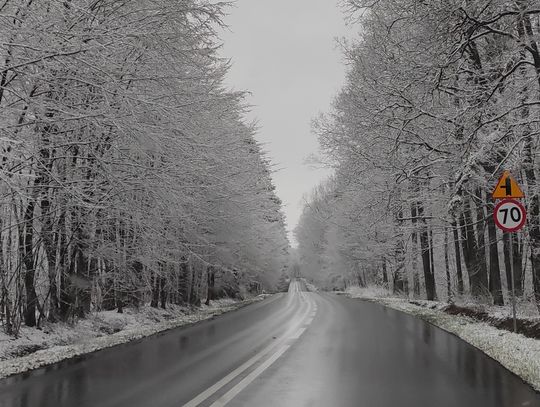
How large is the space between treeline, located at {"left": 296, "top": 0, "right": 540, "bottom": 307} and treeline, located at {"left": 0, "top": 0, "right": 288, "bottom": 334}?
423 centimetres

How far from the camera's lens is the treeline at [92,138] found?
292 inches

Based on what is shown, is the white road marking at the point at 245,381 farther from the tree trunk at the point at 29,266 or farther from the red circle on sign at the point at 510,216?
the tree trunk at the point at 29,266

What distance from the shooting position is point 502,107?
11.2 meters

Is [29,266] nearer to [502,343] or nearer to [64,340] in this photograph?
[64,340]

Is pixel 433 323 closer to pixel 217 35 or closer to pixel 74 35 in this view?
pixel 217 35

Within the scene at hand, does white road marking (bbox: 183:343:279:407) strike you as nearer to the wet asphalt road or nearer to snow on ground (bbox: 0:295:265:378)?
the wet asphalt road

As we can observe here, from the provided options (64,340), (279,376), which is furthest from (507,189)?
(64,340)

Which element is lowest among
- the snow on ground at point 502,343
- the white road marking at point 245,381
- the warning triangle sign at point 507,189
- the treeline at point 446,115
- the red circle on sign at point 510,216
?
the snow on ground at point 502,343

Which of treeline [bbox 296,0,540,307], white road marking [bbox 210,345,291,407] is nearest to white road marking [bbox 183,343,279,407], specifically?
white road marking [bbox 210,345,291,407]

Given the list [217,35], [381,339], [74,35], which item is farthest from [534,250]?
[74,35]

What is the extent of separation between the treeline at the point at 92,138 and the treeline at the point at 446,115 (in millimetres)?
4233

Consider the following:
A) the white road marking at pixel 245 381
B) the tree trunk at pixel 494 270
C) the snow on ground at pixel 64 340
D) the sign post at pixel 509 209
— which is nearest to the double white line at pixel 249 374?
the white road marking at pixel 245 381

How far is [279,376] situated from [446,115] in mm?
7682

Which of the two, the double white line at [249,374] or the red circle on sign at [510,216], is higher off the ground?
the red circle on sign at [510,216]
